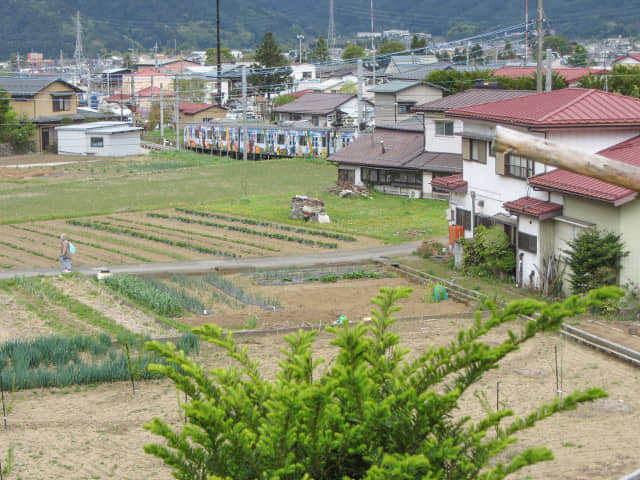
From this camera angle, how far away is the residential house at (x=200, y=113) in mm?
72188

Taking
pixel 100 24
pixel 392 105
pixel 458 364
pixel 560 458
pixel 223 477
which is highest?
pixel 100 24

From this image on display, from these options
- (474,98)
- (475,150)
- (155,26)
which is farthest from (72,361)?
(155,26)

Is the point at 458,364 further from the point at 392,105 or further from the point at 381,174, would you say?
the point at 392,105

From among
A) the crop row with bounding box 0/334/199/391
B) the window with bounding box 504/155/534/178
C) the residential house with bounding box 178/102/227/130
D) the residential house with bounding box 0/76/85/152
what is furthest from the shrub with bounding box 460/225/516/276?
the residential house with bounding box 178/102/227/130

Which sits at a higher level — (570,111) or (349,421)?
(570,111)

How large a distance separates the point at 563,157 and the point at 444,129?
103 feet

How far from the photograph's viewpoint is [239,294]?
20188 mm

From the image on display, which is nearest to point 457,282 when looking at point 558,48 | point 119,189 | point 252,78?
point 119,189

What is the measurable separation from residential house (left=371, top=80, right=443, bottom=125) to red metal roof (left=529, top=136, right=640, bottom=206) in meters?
27.9

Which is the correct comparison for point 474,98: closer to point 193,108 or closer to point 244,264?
point 244,264

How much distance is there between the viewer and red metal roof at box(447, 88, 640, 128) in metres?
19.8

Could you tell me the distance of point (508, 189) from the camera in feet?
71.1

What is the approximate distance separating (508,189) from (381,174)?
1638 centimetres

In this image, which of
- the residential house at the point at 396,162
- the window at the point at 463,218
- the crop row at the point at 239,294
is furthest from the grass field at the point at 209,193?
the crop row at the point at 239,294
